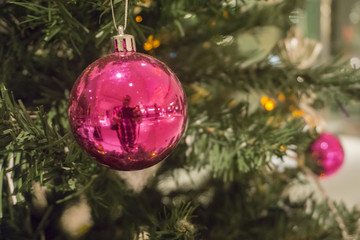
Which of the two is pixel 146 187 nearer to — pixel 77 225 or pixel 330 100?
pixel 77 225

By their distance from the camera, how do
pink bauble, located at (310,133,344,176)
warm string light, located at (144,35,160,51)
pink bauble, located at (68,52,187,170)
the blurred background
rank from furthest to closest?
the blurred background → pink bauble, located at (310,133,344,176) → warm string light, located at (144,35,160,51) → pink bauble, located at (68,52,187,170)

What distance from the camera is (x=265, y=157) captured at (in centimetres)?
36

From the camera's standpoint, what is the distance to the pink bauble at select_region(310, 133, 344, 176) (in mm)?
564

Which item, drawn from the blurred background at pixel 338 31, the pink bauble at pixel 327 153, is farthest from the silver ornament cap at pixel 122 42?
the blurred background at pixel 338 31

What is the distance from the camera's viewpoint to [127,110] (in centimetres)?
23

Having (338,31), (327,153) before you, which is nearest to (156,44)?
(327,153)

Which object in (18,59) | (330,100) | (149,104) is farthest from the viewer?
(330,100)

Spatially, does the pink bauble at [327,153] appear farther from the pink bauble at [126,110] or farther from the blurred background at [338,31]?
the blurred background at [338,31]

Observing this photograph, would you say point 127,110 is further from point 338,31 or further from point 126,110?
point 338,31

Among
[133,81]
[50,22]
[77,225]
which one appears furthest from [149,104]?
[77,225]

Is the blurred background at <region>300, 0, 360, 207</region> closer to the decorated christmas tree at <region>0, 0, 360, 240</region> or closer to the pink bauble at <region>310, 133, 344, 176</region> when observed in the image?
the pink bauble at <region>310, 133, 344, 176</region>

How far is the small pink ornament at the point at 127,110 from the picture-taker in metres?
0.24

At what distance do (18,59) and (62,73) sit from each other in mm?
47

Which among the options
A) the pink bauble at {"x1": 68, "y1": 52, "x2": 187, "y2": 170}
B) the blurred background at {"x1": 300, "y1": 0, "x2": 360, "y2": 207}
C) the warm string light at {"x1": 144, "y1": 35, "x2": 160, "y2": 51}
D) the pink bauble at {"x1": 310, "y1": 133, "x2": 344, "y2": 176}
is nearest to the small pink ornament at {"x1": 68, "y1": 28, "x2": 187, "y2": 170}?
the pink bauble at {"x1": 68, "y1": 52, "x2": 187, "y2": 170}
